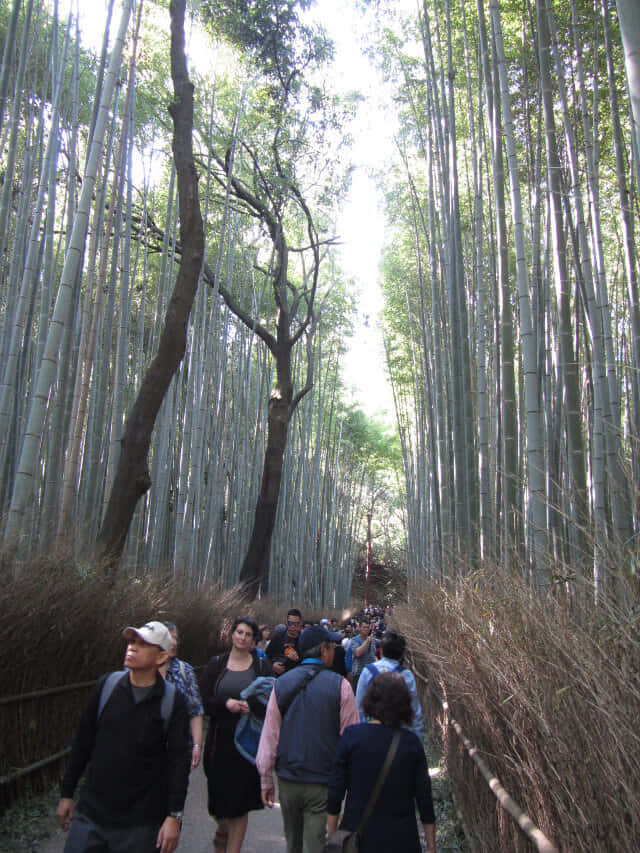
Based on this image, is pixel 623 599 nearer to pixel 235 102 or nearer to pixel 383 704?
pixel 383 704


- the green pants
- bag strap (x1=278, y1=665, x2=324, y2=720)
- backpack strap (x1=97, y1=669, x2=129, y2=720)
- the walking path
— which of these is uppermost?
backpack strap (x1=97, y1=669, x2=129, y2=720)

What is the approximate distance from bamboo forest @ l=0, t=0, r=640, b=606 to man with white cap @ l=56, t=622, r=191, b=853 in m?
1.17

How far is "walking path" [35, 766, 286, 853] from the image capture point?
3.08 meters

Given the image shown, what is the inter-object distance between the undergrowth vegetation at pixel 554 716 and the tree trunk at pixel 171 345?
2571 millimetres

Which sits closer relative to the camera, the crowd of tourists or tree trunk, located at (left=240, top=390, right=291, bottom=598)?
the crowd of tourists

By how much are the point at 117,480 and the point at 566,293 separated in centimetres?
322

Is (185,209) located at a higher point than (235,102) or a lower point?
lower

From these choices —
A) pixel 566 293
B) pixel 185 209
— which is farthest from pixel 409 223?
pixel 566 293

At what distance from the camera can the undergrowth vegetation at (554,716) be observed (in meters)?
1.36

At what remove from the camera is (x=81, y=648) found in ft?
12.0

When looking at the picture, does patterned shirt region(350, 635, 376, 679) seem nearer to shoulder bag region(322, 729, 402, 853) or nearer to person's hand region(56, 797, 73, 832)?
shoulder bag region(322, 729, 402, 853)

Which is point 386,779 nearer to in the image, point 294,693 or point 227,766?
point 294,693

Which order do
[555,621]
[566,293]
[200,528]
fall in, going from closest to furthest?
[555,621] < [566,293] < [200,528]

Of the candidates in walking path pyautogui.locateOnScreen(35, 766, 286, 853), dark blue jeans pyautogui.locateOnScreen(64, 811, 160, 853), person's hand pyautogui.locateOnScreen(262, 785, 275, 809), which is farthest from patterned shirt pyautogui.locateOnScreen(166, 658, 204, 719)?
dark blue jeans pyautogui.locateOnScreen(64, 811, 160, 853)
